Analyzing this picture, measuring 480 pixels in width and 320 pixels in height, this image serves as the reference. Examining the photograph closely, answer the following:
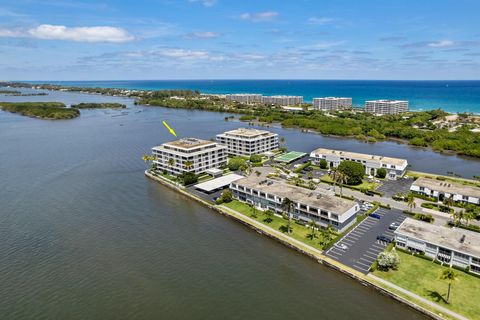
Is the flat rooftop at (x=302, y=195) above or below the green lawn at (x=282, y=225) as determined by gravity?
above

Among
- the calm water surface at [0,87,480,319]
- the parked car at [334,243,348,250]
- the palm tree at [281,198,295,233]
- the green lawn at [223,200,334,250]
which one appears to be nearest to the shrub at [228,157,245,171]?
the calm water surface at [0,87,480,319]

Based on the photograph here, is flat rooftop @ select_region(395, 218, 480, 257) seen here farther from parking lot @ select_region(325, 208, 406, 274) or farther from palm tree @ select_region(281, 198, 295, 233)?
palm tree @ select_region(281, 198, 295, 233)

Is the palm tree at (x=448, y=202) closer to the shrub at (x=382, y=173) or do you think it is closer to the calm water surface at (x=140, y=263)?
the shrub at (x=382, y=173)

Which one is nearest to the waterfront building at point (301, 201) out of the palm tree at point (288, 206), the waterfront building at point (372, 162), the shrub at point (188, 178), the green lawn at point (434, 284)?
the palm tree at point (288, 206)

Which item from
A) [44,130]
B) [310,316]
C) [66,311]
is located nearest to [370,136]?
[310,316]

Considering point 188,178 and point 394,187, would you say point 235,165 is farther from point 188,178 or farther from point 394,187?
point 394,187

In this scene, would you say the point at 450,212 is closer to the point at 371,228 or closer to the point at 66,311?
the point at 371,228
